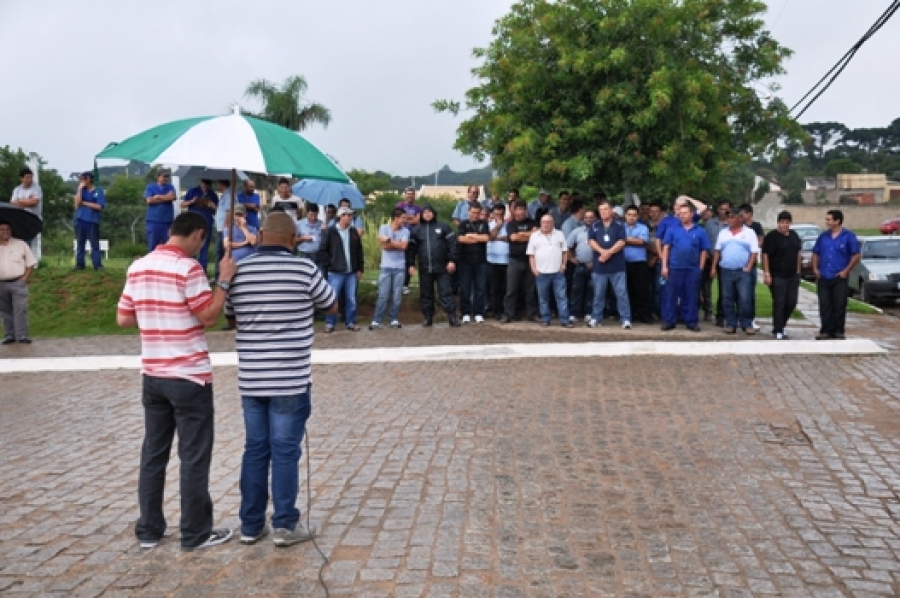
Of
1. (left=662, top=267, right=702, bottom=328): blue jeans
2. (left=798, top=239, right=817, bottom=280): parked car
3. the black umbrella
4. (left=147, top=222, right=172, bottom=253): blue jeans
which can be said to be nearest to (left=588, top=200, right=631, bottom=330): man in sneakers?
(left=662, top=267, right=702, bottom=328): blue jeans

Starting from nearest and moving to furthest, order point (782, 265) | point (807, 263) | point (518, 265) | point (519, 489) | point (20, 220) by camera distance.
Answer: point (519, 489) < point (20, 220) < point (782, 265) < point (518, 265) < point (807, 263)

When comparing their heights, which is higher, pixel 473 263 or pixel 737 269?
pixel 473 263

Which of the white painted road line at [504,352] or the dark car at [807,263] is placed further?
the dark car at [807,263]

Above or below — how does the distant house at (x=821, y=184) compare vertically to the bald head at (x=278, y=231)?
above

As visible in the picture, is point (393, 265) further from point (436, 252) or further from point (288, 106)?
point (288, 106)

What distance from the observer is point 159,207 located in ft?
52.6

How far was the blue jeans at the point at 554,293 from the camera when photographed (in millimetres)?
14359

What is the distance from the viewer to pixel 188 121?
270 inches

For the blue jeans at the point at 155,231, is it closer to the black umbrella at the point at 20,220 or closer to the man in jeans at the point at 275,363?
the black umbrella at the point at 20,220

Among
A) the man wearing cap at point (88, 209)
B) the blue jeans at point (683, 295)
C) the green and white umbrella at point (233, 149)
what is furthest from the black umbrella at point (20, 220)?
the blue jeans at point (683, 295)

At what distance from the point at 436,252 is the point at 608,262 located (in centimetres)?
266

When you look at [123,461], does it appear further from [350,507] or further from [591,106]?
[591,106]

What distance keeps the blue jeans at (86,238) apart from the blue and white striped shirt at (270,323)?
43.3 feet

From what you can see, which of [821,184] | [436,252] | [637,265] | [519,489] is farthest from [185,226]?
[821,184]
